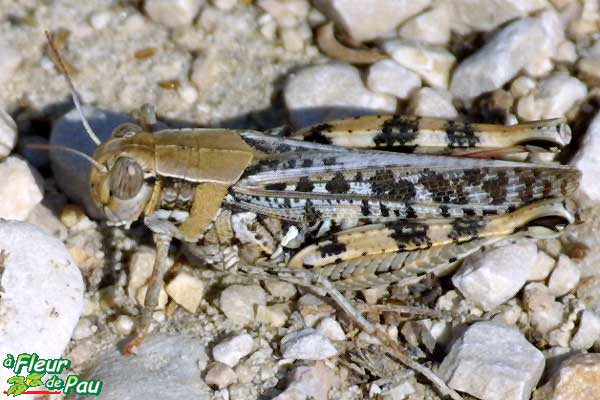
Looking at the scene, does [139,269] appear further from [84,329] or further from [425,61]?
[425,61]

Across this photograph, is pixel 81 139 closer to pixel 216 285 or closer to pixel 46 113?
pixel 46 113

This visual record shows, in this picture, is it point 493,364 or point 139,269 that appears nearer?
point 493,364

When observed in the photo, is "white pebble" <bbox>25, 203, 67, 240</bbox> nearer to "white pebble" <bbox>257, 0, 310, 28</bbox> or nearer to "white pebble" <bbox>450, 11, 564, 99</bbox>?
"white pebble" <bbox>257, 0, 310, 28</bbox>

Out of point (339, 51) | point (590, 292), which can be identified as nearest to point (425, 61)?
point (339, 51)

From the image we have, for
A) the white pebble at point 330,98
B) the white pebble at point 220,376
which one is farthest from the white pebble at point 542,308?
the white pebble at point 220,376

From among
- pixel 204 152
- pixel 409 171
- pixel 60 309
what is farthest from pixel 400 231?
pixel 60 309

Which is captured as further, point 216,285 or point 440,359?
point 216,285
